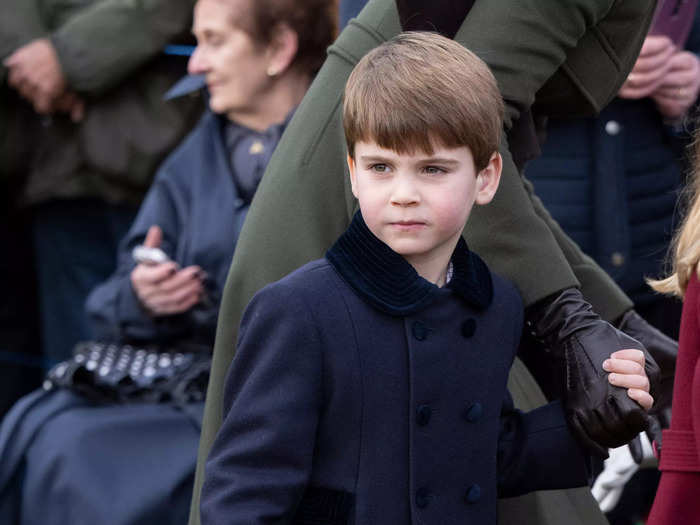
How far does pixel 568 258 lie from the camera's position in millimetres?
2678

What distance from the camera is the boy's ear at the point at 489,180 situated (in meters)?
2.21

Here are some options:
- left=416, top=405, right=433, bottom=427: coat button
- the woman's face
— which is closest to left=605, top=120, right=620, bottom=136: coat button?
the woman's face

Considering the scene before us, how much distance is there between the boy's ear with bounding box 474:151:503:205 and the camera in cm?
221

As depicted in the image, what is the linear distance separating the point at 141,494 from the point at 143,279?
704mm

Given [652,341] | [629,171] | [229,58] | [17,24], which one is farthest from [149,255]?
[652,341]

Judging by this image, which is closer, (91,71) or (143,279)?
(143,279)

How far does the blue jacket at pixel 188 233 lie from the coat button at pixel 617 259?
1.00 m

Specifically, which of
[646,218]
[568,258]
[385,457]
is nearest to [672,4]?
[646,218]

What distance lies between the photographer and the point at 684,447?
243 cm

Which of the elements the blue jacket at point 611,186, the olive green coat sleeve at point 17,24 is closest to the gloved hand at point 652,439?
the blue jacket at point 611,186

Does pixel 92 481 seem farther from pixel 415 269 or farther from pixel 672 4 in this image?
pixel 672 4

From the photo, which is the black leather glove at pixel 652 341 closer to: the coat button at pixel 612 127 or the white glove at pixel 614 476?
the white glove at pixel 614 476

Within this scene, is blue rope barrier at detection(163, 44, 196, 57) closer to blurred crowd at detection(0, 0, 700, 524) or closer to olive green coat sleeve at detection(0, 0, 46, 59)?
blurred crowd at detection(0, 0, 700, 524)

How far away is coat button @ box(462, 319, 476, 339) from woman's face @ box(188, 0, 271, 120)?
6.83ft
